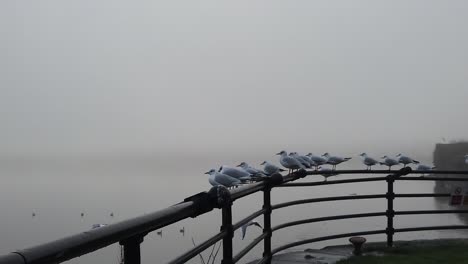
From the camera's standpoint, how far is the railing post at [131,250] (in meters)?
1.75

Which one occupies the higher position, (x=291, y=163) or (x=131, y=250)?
(x=131, y=250)

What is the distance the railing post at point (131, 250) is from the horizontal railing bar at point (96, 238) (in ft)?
0.09

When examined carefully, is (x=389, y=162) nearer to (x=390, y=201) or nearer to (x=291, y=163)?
(x=291, y=163)

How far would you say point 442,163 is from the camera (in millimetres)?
46375

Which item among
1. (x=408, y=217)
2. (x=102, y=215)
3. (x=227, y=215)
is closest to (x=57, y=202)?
(x=102, y=215)

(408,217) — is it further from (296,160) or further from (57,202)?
(57,202)

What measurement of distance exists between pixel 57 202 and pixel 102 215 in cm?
891

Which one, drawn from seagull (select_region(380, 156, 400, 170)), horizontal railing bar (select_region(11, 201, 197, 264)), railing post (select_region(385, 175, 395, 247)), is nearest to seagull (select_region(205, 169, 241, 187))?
railing post (select_region(385, 175, 395, 247))

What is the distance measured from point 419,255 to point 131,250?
5064 mm

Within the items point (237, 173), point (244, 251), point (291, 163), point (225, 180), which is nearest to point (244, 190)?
point (244, 251)

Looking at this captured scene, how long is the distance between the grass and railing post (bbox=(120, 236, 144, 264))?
4157mm

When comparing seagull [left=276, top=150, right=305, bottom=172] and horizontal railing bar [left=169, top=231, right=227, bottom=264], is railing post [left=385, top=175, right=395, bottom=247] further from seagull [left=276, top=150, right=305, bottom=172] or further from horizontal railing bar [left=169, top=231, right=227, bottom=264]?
horizontal railing bar [left=169, top=231, right=227, bottom=264]

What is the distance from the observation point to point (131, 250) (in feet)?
5.80

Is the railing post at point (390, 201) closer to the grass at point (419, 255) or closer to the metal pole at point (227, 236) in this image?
the grass at point (419, 255)
